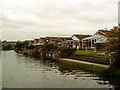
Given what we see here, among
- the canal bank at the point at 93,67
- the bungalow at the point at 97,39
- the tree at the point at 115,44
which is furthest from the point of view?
the bungalow at the point at 97,39

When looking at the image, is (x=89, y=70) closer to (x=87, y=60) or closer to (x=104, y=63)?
(x=104, y=63)

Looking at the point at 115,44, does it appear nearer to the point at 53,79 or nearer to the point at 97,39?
the point at 53,79

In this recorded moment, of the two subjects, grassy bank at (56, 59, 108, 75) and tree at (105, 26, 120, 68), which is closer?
tree at (105, 26, 120, 68)

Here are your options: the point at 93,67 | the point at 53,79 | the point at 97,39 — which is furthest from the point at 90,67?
the point at 97,39

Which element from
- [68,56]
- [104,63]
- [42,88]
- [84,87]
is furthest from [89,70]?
[68,56]

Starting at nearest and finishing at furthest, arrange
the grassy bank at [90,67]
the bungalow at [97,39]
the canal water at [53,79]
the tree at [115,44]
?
1. the canal water at [53,79]
2. the tree at [115,44]
3. the grassy bank at [90,67]
4. the bungalow at [97,39]

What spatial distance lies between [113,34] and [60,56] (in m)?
22.1

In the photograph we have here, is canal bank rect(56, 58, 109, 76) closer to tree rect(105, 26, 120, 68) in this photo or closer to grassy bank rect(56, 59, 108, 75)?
grassy bank rect(56, 59, 108, 75)

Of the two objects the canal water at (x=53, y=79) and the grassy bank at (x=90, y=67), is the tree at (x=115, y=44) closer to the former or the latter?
the grassy bank at (x=90, y=67)

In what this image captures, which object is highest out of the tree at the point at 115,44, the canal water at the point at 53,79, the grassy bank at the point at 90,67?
the tree at the point at 115,44

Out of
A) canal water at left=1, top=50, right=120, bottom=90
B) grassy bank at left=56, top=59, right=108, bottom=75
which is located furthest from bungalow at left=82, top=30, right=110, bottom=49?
canal water at left=1, top=50, right=120, bottom=90

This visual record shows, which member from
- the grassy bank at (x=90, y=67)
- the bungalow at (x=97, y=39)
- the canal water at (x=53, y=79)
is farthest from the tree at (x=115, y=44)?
the bungalow at (x=97, y=39)

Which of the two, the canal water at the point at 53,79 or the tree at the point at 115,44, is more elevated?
the tree at the point at 115,44

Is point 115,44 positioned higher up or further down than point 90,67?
higher up
